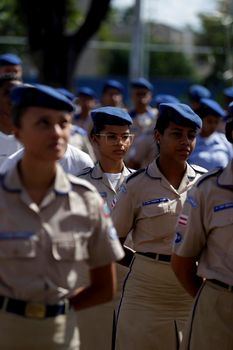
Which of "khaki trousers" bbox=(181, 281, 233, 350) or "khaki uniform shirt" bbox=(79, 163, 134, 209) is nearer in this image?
"khaki trousers" bbox=(181, 281, 233, 350)

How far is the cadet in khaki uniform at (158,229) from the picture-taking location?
712 cm

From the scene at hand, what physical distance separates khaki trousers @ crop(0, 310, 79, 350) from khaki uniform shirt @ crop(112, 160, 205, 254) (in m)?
2.17

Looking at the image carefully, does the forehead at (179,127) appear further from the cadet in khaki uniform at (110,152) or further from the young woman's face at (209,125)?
the young woman's face at (209,125)

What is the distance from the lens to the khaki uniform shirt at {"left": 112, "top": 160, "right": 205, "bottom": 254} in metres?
7.12

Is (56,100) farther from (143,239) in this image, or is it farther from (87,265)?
(143,239)

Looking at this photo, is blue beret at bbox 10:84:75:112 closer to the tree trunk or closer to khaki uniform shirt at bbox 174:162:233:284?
khaki uniform shirt at bbox 174:162:233:284

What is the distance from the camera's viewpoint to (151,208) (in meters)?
7.12

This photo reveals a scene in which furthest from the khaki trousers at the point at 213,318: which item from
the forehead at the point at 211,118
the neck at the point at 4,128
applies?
the forehead at the point at 211,118

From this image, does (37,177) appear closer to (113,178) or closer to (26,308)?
(26,308)

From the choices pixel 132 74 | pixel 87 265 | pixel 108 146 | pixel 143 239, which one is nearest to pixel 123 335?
pixel 143 239

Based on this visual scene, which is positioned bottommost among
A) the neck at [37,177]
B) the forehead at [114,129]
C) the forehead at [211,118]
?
the forehead at [211,118]

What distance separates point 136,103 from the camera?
15.7 m

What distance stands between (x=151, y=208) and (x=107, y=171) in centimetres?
95

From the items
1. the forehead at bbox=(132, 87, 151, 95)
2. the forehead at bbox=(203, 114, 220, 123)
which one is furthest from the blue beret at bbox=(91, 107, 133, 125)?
the forehead at bbox=(132, 87, 151, 95)
